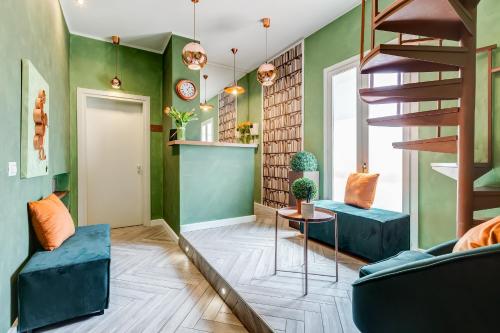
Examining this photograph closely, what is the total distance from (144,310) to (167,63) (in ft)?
11.4

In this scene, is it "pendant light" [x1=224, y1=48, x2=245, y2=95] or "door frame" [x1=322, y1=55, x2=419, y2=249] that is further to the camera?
"pendant light" [x1=224, y1=48, x2=245, y2=95]

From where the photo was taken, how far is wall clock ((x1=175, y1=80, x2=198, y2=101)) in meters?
3.65

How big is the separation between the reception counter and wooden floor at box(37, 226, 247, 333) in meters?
0.59

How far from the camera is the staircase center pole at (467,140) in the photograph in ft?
4.90

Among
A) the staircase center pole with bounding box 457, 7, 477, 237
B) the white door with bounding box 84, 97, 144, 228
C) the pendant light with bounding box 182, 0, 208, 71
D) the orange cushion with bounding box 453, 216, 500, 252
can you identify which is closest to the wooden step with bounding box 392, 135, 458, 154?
the staircase center pole with bounding box 457, 7, 477, 237

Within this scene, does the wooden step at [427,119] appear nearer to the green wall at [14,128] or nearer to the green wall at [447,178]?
the green wall at [447,178]

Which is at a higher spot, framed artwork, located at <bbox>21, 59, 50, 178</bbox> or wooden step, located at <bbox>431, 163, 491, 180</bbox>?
framed artwork, located at <bbox>21, 59, 50, 178</bbox>

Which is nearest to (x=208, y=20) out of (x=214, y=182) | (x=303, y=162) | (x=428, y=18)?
(x=214, y=182)

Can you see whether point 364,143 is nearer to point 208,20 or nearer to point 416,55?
point 416,55

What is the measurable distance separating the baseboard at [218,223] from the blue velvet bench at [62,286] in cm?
144

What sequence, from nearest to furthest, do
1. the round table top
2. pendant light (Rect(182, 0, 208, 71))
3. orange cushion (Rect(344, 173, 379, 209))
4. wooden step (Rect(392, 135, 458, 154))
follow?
wooden step (Rect(392, 135, 458, 154)), the round table top, orange cushion (Rect(344, 173, 379, 209)), pendant light (Rect(182, 0, 208, 71))

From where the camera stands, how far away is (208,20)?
3.41 m

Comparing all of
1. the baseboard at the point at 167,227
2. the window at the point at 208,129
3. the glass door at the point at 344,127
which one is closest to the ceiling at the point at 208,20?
the glass door at the point at 344,127

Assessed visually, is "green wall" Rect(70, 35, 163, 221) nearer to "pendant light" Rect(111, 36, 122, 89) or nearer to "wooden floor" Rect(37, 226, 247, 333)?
"pendant light" Rect(111, 36, 122, 89)
